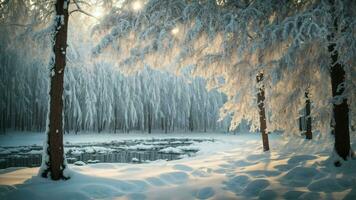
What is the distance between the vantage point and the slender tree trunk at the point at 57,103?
722 centimetres

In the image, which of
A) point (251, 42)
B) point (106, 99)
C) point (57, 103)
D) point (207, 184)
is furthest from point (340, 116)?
point (106, 99)

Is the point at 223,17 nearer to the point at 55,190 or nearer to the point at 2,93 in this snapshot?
the point at 55,190

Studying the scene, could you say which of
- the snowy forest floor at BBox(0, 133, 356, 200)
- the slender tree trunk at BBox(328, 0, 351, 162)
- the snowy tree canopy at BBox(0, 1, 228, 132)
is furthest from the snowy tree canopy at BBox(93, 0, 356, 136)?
the snowy tree canopy at BBox(0, 1, 228, 132)

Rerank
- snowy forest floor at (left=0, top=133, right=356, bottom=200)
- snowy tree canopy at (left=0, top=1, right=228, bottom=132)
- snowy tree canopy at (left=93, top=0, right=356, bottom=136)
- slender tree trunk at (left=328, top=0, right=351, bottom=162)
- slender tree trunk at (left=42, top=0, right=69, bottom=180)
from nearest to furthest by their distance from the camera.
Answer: snowy forest floor at (left=0, top=133, right=356, bottom=200) < snowy tree canopy at (left=93, top=0, right=356, bottom=136) < slender tree trunk at (left=328, top=0, right=351, bottom=162) < slender tree trunk at (left=42, top=0, right=69, bottom=180) < snowy tree canopy at (left=0, top=1, right=228, bottom=132)

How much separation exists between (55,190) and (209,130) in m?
32.4

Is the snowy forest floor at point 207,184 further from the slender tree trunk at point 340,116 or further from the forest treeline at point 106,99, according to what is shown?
the forest treeline at point 106,99

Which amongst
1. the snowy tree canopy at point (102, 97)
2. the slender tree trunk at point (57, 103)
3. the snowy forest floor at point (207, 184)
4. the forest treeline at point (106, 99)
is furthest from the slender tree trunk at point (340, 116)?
the forest treeline at point (106, 99)

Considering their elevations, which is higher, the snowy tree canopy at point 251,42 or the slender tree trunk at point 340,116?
the snowy tree canopy at point 251,42

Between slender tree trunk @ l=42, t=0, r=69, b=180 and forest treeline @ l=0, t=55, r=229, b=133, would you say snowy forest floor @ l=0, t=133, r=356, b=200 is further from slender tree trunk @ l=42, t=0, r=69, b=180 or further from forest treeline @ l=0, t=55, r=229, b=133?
forest treeline @ l=0, t=55, r=229, b=133

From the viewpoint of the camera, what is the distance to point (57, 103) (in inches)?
288

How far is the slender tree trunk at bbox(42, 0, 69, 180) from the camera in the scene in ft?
23.7

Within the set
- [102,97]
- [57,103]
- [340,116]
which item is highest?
[102,97]

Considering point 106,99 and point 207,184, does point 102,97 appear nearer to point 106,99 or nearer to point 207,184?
point 106,99

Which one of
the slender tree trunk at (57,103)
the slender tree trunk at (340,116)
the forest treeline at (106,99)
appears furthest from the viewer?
the forest treeline at (106,99)
